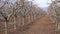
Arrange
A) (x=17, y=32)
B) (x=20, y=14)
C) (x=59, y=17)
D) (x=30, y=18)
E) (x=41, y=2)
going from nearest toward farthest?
1. (x=59, y=17)
2. (x=17, y=32)
3. (x=20, y=14)
4. (x=30, y=18)
5. (x=41, y=2)

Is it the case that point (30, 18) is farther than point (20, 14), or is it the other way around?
point (30, 18)

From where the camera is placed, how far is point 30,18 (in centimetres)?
1931

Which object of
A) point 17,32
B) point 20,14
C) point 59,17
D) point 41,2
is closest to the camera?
point 59,17

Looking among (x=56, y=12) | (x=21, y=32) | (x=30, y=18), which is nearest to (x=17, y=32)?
(x=21, y=32)

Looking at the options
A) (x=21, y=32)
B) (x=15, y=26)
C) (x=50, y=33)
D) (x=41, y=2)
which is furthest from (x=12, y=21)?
(x=41, y=2)

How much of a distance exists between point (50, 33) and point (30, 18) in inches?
259

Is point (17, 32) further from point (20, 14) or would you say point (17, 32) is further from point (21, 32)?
point (20, 14)

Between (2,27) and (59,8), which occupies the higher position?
(59,8)

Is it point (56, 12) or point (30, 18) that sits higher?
point (56, 12)

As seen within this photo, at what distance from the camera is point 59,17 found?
1242 cm

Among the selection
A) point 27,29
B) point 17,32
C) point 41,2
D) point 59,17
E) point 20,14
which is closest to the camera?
point 59,17

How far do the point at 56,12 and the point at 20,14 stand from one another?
4.29m

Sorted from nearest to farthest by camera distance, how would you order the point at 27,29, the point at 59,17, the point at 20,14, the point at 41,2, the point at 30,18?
the point at 59,17
the point at 27,29
the point at 20,14
the point at 30,18
the point at 41,2

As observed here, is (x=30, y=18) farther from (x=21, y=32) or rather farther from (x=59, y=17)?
(x=59, y=17)
